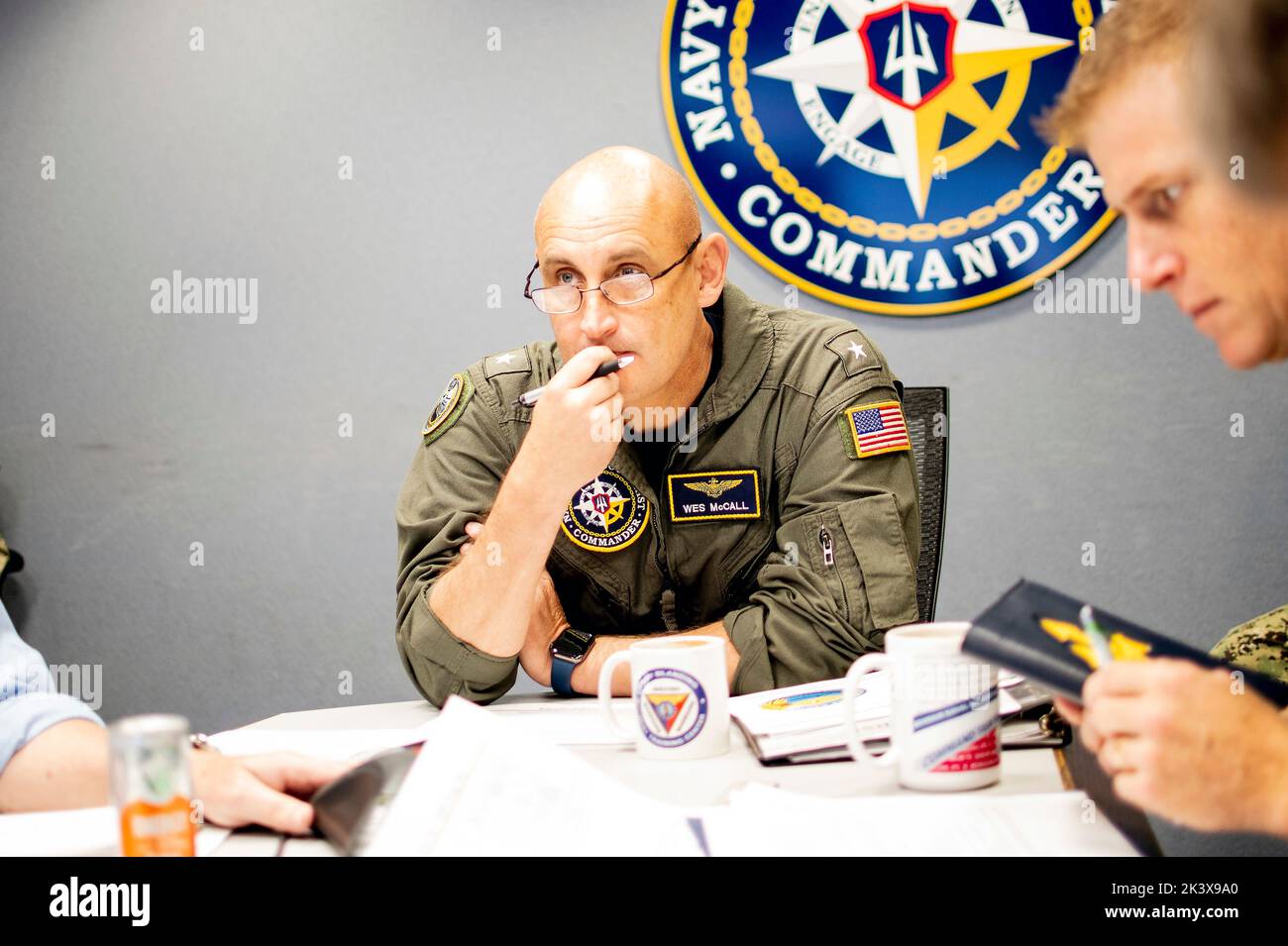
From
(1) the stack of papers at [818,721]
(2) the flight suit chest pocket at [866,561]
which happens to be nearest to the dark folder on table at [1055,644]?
(1) the stack of papers at [818,721]

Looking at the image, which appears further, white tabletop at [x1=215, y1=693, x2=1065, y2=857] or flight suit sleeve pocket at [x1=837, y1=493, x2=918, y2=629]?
flight suit sleeve pocket at [x1=837, y1=493, x2=918, y2=629]

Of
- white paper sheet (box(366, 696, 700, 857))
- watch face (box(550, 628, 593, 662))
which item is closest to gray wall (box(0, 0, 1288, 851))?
watch face (box(550, 628, 593, 662))

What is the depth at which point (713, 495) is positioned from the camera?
1.73 m

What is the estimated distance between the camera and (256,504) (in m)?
2.84

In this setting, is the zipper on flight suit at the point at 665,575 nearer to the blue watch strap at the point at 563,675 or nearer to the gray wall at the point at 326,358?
the blue watch strap at the point at 563,675

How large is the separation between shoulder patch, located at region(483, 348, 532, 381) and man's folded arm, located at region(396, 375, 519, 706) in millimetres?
34

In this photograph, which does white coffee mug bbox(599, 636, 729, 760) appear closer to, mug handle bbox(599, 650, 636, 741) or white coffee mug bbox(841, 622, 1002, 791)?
mug handle bbox(599, 650, 636, 741)

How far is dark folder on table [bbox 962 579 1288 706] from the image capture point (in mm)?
833

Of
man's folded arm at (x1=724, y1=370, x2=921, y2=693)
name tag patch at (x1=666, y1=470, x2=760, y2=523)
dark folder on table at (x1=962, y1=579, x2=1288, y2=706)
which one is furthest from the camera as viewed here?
name tag patch at (x1=666, y1=470, x2=760, y2=523)

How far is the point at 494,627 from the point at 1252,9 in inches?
42.7

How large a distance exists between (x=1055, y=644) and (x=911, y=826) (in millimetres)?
169

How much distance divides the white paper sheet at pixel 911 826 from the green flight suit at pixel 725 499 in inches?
26.2

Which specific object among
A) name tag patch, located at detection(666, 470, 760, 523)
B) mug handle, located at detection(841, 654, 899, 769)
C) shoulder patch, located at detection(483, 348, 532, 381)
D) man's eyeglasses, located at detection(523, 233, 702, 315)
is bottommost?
mug handle, located at detection(841, 654, 899, 769)
